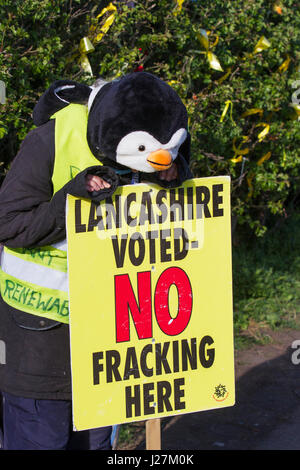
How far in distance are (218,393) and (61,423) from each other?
0.53 metres

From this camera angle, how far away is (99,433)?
2.53 meters

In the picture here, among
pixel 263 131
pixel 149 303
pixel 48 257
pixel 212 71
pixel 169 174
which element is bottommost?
pixel 149 303

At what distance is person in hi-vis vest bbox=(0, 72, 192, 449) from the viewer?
2.11m

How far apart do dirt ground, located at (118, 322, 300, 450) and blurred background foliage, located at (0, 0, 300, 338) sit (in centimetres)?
61

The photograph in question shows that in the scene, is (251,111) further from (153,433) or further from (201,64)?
(153,433)

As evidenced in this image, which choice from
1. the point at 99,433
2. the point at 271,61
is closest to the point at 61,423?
the point at 99,433

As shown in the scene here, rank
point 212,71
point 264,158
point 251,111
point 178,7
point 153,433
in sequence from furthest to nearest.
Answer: point 264,158 → point 251,111 → point 212,71 → point 178,7 → point 153,433

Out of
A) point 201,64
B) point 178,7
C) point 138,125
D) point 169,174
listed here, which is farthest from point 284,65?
point 138,125

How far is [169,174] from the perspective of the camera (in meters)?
2.22

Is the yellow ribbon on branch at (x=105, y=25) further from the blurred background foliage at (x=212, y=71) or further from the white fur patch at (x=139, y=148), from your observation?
the white fur patch at (x=139, y=148)

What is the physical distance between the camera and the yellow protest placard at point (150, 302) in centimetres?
216

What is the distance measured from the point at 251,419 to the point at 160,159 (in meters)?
2.22
